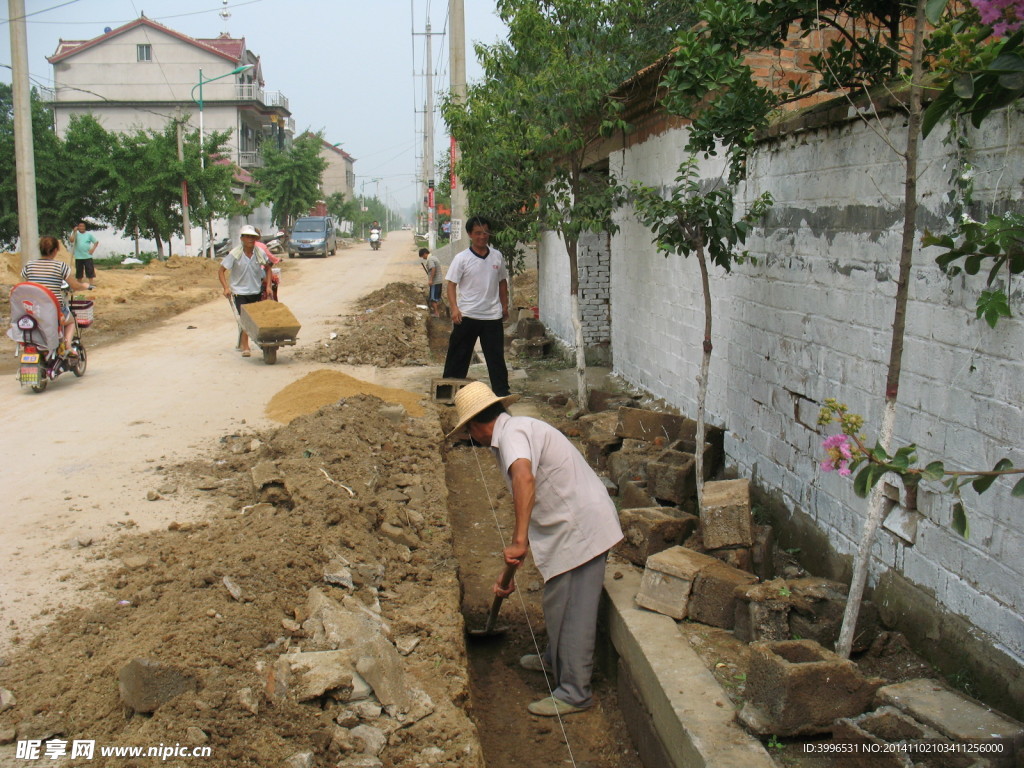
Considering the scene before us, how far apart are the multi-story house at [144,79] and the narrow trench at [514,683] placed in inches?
1954

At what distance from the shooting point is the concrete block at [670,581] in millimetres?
4453

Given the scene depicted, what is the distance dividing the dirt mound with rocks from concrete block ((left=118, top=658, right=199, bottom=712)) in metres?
0.01

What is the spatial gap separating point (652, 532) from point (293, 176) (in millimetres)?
49576

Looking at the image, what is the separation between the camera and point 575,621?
4.45 meters

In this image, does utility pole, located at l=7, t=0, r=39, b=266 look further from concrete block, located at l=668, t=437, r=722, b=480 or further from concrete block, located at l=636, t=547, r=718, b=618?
concrete block, located at l=636, t=547, r=718, b=618

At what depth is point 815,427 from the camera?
194 inches

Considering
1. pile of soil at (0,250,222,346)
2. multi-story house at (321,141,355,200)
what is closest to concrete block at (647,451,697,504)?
pile of soil at (0,250,222,346)

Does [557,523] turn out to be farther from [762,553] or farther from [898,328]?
[898,328]

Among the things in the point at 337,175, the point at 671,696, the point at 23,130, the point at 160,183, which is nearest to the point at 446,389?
the point at 671,696

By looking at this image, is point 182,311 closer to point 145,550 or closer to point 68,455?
point 68,455

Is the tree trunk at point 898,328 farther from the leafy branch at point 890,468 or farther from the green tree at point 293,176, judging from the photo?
the green tree at point 293,176

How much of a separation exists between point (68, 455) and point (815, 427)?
224 inches

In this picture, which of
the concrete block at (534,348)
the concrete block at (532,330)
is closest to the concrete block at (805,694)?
the concrete block at (534,348)

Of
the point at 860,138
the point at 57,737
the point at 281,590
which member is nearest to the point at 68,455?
the point at 281,590
